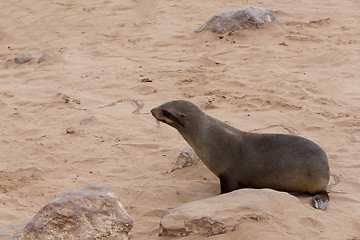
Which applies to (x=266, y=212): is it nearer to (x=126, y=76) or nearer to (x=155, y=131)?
(x=155, y=131)

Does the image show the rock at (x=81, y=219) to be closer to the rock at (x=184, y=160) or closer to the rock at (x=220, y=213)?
the rock at (x=220, y=213)

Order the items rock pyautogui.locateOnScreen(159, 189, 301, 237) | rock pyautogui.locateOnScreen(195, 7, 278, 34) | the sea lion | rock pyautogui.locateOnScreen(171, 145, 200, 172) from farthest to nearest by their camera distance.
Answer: rock pyautogui.locateOnScreen(195, 7, 278, 34)
rock pyautogui.locateOnScreen(171, 145, 200, 172)
the sea lion
rock pyautogui.locateOnScreen(159, 189, 301, 237)

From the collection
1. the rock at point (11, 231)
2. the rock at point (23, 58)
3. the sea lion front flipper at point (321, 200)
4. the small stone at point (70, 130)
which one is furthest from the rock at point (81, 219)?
the rock at point (23, 58)

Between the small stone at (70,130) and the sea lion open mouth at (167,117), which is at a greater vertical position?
the sea lion open mouth at (167,117)

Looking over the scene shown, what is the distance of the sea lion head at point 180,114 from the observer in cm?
451

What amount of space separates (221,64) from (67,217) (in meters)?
4.82

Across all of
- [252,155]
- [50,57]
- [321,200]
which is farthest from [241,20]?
[321,200]

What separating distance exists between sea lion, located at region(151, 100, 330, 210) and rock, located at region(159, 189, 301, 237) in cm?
63

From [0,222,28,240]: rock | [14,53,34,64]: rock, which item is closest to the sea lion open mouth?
[0,222,28,240]: rock

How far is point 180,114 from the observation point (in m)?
4.52

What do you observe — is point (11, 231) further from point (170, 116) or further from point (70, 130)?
point (70, 130)

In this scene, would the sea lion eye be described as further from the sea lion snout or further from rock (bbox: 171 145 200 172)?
rock (bbox: 171 145 200 172)

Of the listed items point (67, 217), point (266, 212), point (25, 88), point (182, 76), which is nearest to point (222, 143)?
point (266, 212)

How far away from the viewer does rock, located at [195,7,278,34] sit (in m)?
8.90
